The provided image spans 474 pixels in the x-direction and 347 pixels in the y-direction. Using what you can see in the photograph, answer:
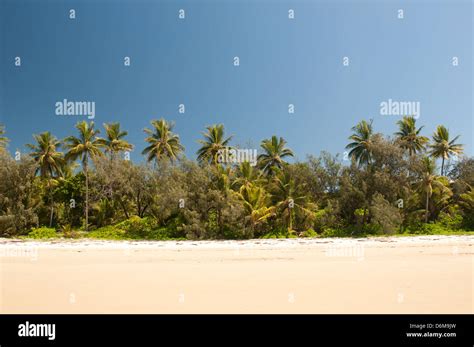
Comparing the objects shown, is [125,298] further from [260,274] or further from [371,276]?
[371,276]

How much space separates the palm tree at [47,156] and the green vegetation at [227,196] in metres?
0.11

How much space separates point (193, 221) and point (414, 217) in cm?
2095

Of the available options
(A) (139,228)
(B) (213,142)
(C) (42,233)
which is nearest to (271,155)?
(B) (213,142)

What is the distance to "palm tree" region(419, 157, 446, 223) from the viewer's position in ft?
95.8

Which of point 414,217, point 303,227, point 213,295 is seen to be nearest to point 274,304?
point 213,295

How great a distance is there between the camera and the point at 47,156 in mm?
34438

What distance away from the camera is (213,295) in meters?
7.51

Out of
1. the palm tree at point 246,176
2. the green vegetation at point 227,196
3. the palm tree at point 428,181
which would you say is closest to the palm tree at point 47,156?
the green vegetation at point 227,196

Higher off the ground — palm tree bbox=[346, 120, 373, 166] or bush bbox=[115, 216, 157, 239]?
palm tree bbox=[346, 120, 373, 166]

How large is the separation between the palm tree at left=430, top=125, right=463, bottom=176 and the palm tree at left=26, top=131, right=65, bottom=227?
47913mm

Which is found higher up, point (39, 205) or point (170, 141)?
point (170, 141)

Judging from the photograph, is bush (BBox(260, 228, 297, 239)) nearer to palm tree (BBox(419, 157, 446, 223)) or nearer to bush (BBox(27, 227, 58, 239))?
palm tree (BBox(419, 157, 446, 223))

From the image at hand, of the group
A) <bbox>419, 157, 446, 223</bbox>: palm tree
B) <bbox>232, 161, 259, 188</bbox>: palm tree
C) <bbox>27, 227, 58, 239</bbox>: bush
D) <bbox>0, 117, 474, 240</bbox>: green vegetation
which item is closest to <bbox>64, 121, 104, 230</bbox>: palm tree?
<bbox>0, 117, 474, 240</bbox>: green vegetation

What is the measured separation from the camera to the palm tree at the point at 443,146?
39688 mm
